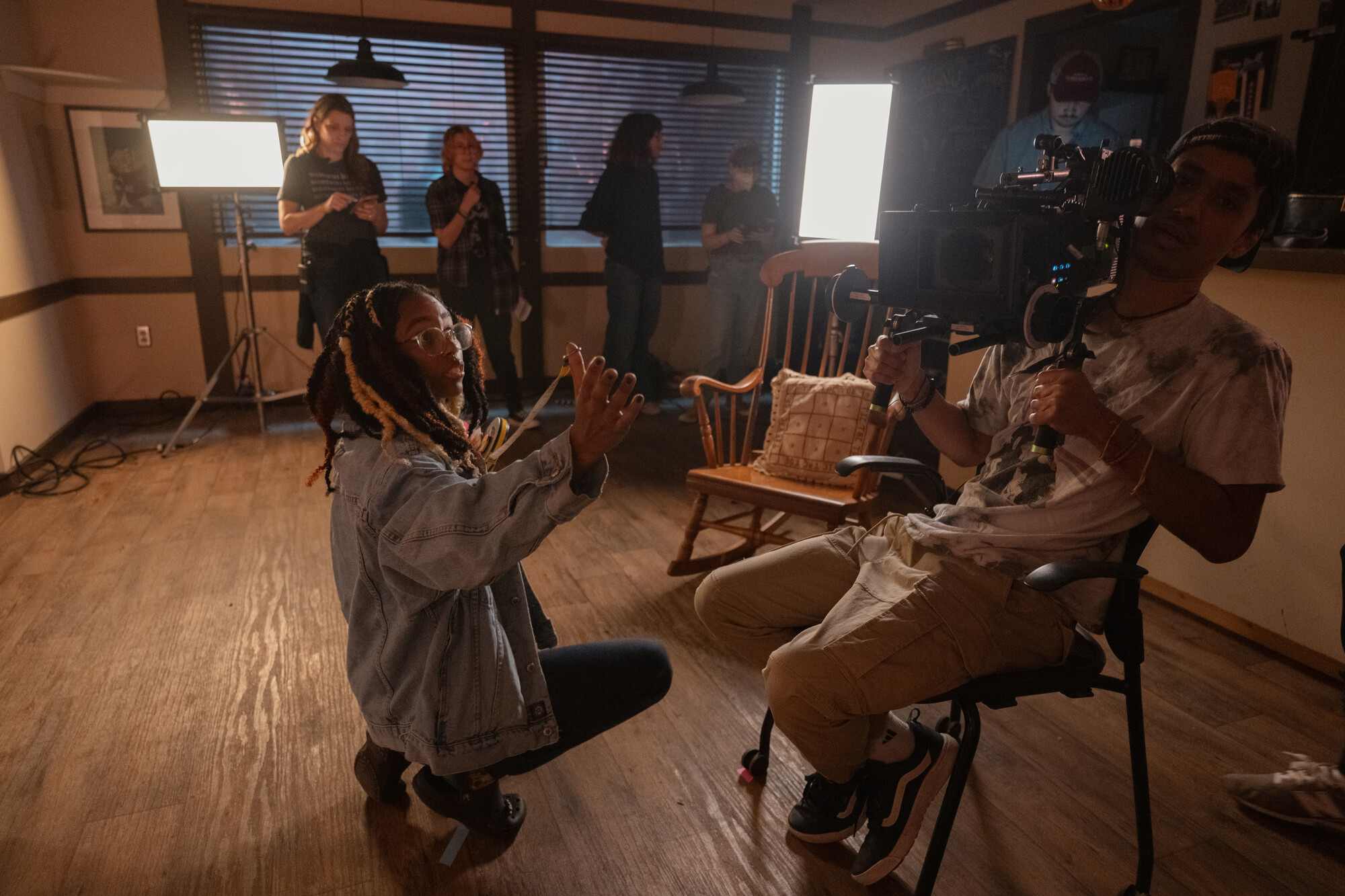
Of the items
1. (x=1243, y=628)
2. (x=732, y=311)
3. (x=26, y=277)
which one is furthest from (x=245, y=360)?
(x=1243, y=628)

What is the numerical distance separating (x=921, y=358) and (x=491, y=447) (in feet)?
Result: 2.63

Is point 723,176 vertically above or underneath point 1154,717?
above

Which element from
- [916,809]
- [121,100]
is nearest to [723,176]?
[121,100]

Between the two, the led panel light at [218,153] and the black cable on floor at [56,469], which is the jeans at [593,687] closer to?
the black cable on floor at [56,469]

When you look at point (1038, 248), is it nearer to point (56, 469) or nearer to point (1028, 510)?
point (1028, 510)

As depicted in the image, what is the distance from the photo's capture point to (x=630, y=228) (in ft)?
14.3

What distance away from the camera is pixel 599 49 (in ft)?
16.3

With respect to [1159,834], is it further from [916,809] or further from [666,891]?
[666,891]

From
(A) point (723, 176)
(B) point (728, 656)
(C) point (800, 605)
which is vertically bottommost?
(B) point (728, 656)

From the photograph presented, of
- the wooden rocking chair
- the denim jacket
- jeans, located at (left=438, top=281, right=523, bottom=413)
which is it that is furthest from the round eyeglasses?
jeans, located at (left=438, top=281, right=523, bottom=413)

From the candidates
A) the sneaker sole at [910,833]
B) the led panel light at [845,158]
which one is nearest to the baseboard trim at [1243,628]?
the sneaker sole at [910,833]

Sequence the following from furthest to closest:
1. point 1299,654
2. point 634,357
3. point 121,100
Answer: point 634,357, point 121,100, point 1299,654

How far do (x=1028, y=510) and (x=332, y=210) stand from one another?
3383 millimetres

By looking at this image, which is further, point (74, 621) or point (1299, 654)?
point (74, 621)
